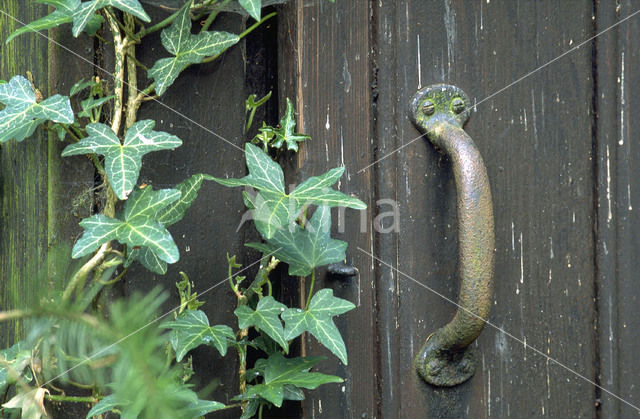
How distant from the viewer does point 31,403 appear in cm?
82

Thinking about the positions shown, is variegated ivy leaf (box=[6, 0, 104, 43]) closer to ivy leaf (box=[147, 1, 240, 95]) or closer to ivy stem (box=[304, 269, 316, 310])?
ivy leaf (box=[147, 1, 240, 95])

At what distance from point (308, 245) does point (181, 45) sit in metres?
0.32

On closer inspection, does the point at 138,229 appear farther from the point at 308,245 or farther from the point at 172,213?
the point at 308,245

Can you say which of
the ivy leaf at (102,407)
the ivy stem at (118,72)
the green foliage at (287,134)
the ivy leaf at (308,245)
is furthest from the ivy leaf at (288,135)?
the ivy leaf at (102,407)

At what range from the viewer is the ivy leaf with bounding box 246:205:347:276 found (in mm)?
896

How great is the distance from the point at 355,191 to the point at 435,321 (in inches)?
9.1

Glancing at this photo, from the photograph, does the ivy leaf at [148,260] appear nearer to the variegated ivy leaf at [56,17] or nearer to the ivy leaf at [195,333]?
the ivy leaf at [195,333]

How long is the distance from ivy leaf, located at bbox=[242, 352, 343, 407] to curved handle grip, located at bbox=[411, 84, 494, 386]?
0.62ft

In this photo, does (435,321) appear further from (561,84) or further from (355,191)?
(561,84)

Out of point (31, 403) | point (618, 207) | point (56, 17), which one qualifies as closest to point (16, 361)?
point (31, 403)

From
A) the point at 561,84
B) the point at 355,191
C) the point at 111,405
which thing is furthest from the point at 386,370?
the point at 561,84

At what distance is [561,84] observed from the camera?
1049 millimetres

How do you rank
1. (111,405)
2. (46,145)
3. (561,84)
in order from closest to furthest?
1. (111,405)
2. (46,145)
3. (561,84)

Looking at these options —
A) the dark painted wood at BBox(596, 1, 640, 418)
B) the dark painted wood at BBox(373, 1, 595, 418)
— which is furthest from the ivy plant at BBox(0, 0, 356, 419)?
the dark painted wood at BBox(596, 1, 640, 418)
